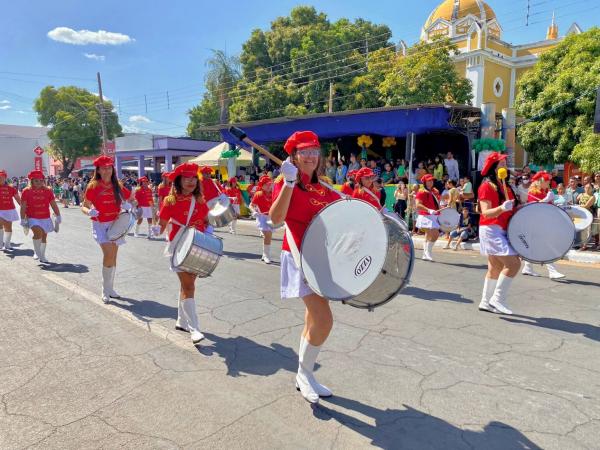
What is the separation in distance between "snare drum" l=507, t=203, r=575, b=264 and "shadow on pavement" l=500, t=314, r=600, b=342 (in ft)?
2.24

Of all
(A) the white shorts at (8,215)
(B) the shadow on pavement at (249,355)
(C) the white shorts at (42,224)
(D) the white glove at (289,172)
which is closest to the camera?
(D) the white glove at (289,172)

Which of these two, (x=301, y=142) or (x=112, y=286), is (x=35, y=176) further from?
(x=301, y=142)

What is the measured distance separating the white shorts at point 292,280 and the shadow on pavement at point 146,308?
2559mm

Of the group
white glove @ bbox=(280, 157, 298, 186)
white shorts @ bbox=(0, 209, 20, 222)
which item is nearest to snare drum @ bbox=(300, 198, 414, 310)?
white glove @ bbox=(280, 157, 298, 186)

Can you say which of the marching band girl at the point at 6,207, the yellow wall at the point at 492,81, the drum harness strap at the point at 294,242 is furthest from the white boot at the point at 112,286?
the yellow wall at the point at 492,81

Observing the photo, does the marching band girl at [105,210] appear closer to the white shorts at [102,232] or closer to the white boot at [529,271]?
the white shorts at [102,232]

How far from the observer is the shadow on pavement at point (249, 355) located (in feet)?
13.0

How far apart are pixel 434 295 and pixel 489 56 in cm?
2933

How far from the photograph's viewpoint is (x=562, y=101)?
1858 cm

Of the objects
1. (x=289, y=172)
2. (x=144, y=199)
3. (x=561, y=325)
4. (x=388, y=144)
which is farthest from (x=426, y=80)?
(x=289, y=172)

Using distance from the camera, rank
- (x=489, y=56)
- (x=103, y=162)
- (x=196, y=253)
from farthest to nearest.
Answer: (x=489, y=56) < (x=103, y=162) < (x=196, y=253)

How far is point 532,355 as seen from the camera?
166 inches

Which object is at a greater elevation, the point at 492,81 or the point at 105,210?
the point at 492,81

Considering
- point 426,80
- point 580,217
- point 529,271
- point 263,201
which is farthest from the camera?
point 426,80
